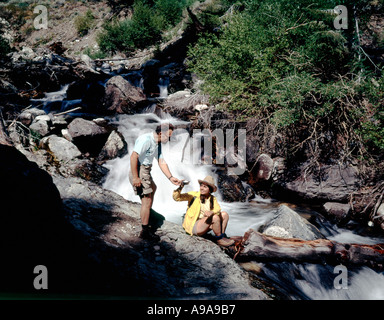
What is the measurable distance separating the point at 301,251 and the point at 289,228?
619 millimetres

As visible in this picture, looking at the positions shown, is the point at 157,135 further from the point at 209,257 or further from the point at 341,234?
the point at 341,234

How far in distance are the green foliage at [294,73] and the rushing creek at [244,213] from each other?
218 cm

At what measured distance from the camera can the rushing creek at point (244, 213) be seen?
12.7 feet

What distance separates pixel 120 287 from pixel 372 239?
17.6ft

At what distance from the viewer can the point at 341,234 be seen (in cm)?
559

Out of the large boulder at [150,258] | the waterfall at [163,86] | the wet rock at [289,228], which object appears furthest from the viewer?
the waterfall at [163,86]

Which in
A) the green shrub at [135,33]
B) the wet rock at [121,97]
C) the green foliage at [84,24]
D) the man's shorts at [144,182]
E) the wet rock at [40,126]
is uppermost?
the green foliage at [84,24]

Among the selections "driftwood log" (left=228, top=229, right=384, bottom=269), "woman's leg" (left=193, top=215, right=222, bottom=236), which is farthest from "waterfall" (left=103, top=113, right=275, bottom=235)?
"woman's leg" (left=193, top=215, right=222, bottom=236)

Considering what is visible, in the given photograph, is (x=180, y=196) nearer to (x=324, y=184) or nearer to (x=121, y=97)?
(x=324, y=184)

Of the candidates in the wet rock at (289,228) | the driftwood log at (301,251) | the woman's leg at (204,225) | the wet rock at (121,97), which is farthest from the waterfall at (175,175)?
the woman's leg at (204,225)

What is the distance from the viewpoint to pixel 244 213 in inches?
254

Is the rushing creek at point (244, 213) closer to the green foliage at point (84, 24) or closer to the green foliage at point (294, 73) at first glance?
the green foliage at point (294, 73)

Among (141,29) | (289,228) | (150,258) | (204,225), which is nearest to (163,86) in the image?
(141,29)

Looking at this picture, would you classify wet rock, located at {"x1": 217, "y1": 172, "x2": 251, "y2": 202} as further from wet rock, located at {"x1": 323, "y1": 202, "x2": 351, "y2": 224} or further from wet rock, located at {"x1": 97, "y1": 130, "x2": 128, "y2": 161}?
wet rock, located at {"x1": 97, "y1": 130, "x2": 128, "y2": 161}
